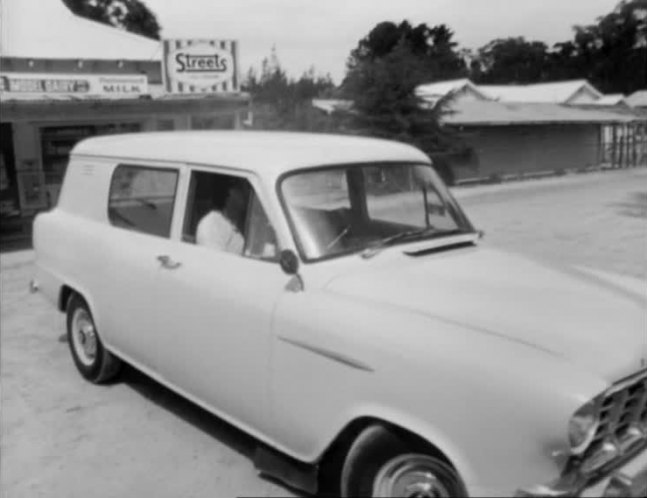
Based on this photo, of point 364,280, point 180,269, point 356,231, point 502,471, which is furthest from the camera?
point 180,269

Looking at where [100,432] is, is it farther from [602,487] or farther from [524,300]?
[602,487]

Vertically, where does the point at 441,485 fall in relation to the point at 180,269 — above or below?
below

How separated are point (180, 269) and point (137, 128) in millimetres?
10714

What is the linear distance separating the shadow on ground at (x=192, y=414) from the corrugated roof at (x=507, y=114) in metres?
17.7

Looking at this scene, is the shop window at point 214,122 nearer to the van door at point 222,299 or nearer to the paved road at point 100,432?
the paved road at point 100,432

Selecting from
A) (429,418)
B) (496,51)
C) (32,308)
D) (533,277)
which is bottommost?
(32,308)

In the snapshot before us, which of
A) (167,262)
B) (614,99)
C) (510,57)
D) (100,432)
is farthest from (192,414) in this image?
(614,99)

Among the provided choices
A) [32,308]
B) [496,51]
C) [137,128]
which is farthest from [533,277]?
[137,128]

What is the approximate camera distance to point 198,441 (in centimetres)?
328

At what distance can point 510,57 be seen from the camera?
105 inches

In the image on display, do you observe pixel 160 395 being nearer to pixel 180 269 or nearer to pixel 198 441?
pixel 198 441

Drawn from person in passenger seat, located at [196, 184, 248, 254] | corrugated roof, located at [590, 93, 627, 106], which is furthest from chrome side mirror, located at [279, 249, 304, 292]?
corrugated roof, located at [590, 93, 627, 106]

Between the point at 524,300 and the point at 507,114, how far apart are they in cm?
2238

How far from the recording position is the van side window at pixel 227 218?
9.52 feet
